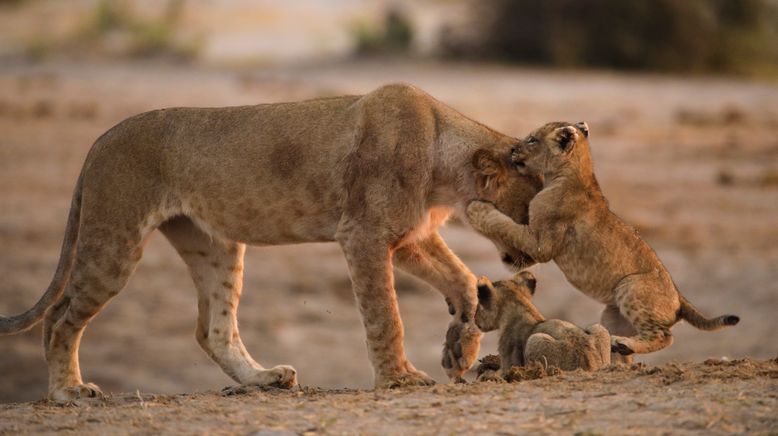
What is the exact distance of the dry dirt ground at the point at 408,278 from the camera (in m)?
6.40

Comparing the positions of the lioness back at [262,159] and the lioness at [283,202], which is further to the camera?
the lioness back at [262,159]

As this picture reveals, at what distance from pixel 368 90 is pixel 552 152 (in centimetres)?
1204

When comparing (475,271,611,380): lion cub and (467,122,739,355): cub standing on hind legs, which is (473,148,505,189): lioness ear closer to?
(467,122,739,355): cub standing on hind legs

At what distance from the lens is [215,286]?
836cm

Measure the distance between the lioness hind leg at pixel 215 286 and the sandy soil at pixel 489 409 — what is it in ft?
3.89

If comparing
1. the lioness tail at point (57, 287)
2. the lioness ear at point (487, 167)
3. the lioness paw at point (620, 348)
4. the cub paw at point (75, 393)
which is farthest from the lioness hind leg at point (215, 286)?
the lioness paw at point (620, 348)

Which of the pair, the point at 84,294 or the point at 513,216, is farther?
the point at 84,294

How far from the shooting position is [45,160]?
1639 centimetres

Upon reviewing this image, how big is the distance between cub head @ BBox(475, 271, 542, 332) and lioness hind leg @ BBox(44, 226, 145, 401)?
1923 mm

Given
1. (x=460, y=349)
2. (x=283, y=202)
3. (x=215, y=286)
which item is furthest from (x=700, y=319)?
(x=215, y=286)

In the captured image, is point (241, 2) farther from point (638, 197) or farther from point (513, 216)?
point (513, 216)

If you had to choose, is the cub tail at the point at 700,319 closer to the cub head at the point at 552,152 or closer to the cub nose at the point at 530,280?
the cub nose at the point at 530,280

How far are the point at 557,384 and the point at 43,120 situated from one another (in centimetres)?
1286

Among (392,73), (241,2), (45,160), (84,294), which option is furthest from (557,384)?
(241,2)
